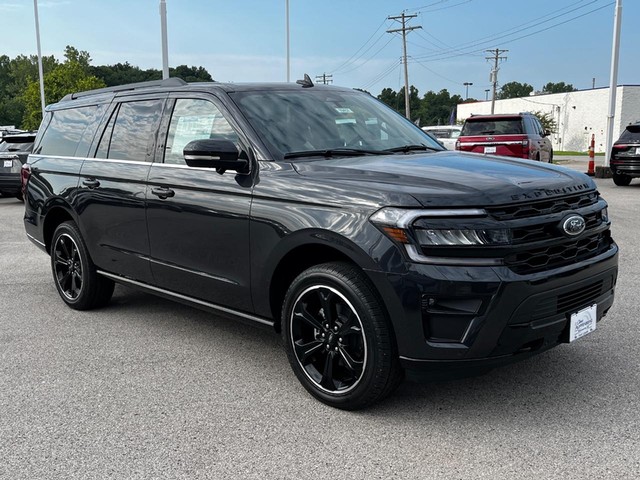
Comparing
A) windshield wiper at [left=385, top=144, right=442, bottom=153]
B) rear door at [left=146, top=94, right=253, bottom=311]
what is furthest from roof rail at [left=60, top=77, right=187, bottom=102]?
windshield wiper at [left=385, top=144, right=442, bottom=153]

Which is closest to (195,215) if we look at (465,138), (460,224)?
(460,224)

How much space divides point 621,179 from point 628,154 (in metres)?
1.20

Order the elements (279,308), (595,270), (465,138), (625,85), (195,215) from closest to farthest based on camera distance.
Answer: (595,270) → (279,308) → (195,215) → (465,138) → (625,85)

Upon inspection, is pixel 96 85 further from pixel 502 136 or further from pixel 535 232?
pixel 535 232

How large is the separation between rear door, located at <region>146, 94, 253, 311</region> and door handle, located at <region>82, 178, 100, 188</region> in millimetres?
803

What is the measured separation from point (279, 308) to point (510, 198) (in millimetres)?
1551

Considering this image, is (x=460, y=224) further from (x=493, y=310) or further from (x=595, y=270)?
(x=595, y=270)

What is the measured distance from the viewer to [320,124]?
172 inches

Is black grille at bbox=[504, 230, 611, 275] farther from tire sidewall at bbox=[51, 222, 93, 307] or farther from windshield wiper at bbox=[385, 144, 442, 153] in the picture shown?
tire sidewall at bbox=[51, 222, 93, 307]

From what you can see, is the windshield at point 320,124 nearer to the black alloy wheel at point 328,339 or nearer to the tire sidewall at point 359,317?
the tire sidewall at point 359,317

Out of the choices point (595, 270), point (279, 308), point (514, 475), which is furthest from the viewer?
point (279, 308)

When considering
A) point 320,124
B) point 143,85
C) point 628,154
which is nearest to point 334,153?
point 320,124

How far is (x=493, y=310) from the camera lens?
3076mm

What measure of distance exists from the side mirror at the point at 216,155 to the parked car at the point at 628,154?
46.1 feet
